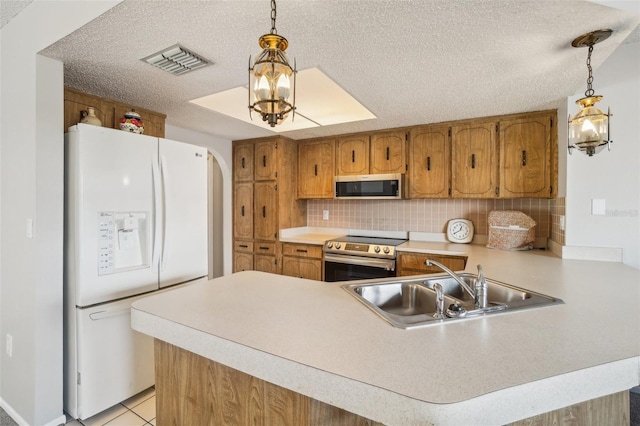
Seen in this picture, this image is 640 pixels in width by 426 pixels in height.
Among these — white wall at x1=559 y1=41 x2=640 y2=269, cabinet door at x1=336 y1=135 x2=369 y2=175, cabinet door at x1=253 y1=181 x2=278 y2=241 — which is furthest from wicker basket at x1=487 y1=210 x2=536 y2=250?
cabinet door at x1=253 y1=181 x2=278 y2=241

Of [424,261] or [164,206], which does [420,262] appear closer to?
[424,261]

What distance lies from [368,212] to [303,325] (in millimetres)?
2953

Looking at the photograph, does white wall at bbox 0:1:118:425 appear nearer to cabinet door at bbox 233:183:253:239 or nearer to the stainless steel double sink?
the stainless steel double sink

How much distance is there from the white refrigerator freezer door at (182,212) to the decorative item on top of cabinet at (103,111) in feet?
2.28

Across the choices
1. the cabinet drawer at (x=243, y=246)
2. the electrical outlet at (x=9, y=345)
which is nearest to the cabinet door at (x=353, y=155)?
the cabinet drawer at (x=243, y=246)

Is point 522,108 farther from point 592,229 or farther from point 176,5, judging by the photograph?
point 176,5

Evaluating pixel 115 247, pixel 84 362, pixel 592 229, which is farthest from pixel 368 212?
pixel 84 362

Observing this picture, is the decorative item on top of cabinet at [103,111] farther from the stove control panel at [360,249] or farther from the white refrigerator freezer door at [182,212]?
the stove control panel at [360,249]

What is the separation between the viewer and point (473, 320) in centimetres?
108

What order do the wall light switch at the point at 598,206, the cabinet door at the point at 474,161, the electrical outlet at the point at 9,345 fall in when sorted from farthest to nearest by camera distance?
the cabinet door at the point at 474,161 → the wall light switch at the point at 598,206 → the electrical outlet at the point at 9,345

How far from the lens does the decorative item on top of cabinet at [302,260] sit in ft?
11.4

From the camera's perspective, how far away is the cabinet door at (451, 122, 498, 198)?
2.95 metres

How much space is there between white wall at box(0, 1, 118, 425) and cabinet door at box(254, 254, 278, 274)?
7.32 ft

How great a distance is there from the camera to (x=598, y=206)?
7.18 ft
